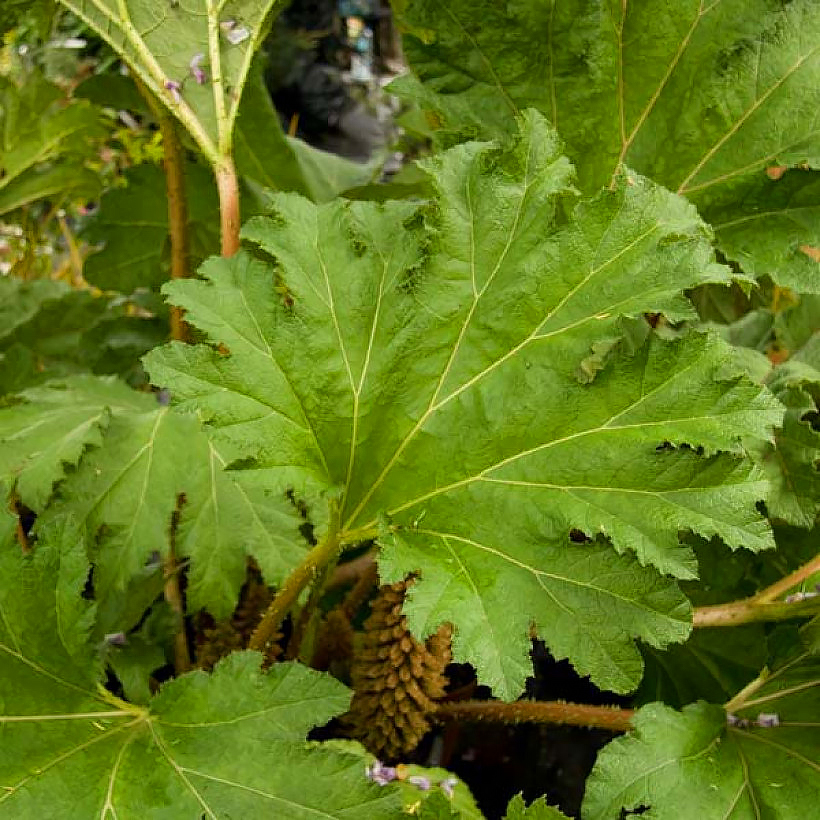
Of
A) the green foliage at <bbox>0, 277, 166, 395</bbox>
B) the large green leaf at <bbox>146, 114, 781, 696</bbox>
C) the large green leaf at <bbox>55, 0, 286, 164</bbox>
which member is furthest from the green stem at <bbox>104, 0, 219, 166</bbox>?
the green foliage at <bbox>0, 277, 166, 395</bbox>

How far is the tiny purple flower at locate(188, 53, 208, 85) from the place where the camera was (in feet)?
3.30

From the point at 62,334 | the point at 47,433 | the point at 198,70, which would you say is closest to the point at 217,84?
the point at 198,70

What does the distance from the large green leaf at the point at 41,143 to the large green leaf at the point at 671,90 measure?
27.8 inches

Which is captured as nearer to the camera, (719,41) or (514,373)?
(514,373)

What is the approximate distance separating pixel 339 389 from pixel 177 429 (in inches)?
10.2

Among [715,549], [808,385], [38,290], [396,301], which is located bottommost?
[715,549]

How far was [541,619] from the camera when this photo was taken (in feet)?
2.29

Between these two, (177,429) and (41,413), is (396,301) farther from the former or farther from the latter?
(41,413)

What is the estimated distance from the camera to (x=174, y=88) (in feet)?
3.29

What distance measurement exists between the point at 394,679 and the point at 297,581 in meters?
0.20

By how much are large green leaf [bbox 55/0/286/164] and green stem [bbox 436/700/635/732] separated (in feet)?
2.25

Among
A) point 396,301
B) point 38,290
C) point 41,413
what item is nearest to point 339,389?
point 396,301

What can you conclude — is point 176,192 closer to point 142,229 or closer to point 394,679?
point 142,229

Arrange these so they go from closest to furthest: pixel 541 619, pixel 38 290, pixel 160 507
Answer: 1. pixel 541 619
2. pixel 160 507
3. pixel 38 290
